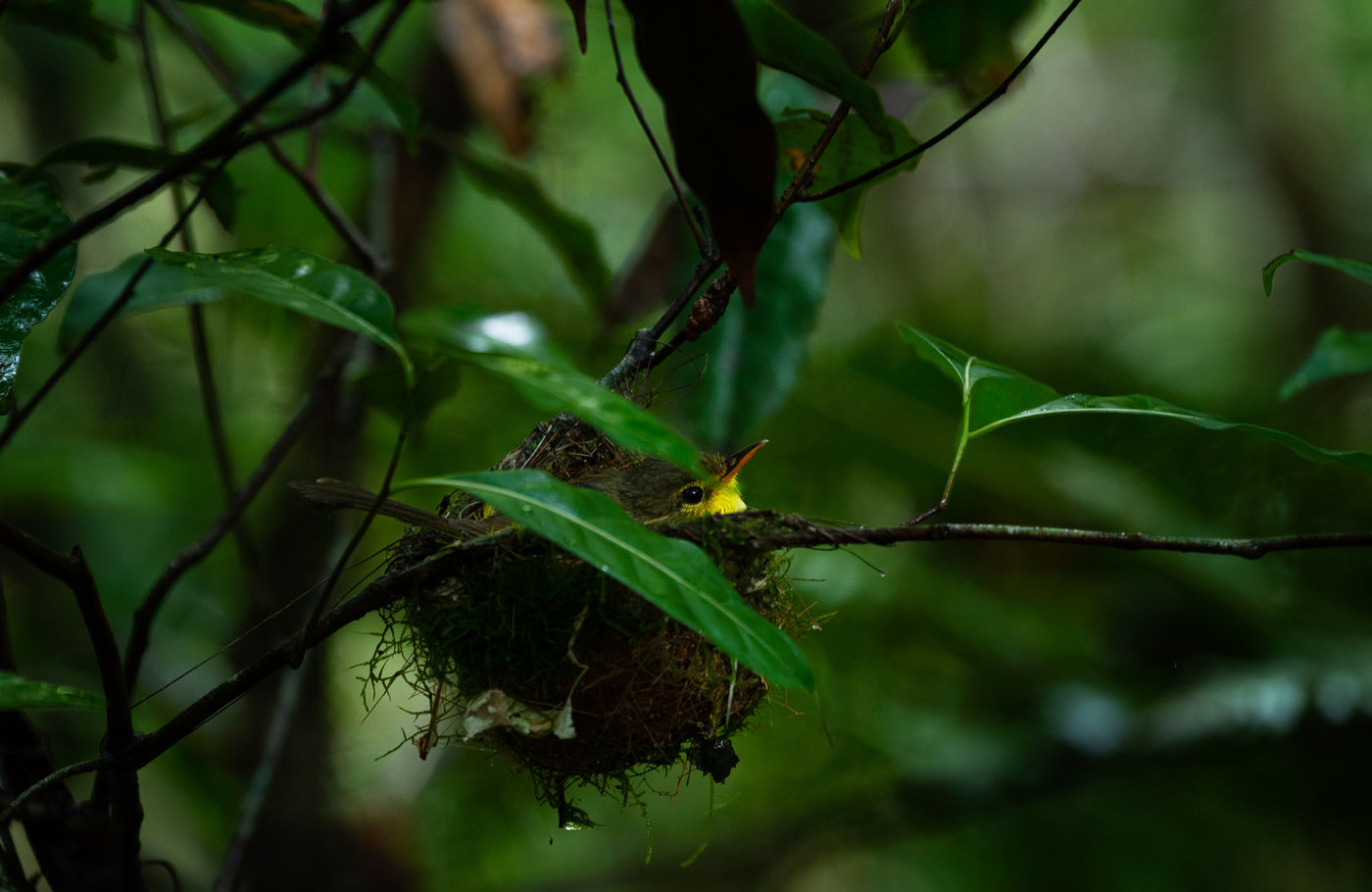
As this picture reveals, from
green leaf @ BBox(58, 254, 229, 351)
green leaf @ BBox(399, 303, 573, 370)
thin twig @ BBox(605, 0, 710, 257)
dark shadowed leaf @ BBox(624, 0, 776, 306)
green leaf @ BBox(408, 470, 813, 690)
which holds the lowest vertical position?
green leaf @ BBox(408, 470, 813, 690)

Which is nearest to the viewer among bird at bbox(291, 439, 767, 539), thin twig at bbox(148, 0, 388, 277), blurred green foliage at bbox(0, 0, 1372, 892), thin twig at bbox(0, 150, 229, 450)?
thin twig at bbox(0, 150, 229, 450)

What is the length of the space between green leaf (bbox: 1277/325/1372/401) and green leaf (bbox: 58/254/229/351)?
2.21 m

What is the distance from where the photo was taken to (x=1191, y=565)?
179 inches

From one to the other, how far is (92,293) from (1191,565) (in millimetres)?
4466

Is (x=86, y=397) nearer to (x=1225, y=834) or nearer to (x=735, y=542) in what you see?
(x=735, y=542)

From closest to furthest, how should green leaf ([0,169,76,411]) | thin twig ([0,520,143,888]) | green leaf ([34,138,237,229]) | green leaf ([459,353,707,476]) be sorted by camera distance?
green leaf ([459,353,707,476]) < thin twig ([0,520,143,888]) < green leaf ([0,169,76,411]) < green leaf ([34,138,237,229])

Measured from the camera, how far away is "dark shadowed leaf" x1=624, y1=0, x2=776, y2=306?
4.00 ft

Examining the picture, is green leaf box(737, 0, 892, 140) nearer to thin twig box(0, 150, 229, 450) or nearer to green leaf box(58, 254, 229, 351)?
thin twig box(0, 150, 229, 450)

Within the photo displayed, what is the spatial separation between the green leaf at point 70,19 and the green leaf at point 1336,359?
2.61 m

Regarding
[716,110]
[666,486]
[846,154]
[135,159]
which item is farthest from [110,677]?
[666,486]

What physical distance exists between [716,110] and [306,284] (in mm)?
621

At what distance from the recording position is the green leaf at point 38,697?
51.5 inches

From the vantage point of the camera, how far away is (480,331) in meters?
1.17

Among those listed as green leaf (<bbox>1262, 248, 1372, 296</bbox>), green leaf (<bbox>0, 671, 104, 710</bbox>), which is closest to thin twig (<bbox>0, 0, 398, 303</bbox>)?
green leaf (<bbox>0, 671, 104, 710</bbox>)
